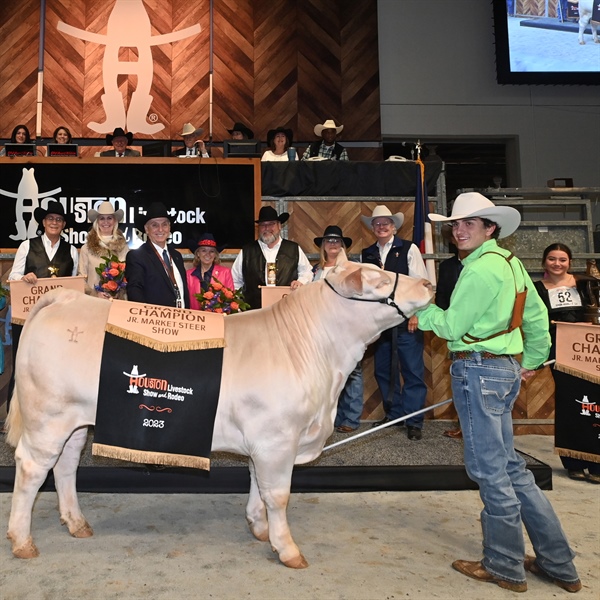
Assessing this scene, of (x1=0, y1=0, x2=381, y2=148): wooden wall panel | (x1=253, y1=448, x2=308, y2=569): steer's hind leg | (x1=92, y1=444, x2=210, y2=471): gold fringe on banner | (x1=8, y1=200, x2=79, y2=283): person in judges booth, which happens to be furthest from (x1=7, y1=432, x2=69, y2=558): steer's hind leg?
(x1=0, y1=0, x2=381, y2=148): wooden wall panel

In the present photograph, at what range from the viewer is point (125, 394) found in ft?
10.1

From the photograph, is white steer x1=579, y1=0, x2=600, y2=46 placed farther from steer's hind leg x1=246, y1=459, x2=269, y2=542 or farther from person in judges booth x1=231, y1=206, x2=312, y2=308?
steer's hind leg x1=246, y1=459, x2=269, y2=542

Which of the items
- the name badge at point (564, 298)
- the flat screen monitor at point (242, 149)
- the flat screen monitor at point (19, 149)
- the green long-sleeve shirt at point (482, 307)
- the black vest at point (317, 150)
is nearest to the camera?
the green long-sleeve shirt at point (482, 307)

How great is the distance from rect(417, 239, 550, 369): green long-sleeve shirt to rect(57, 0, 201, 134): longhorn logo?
9104 mm

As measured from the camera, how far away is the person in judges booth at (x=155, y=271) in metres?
4.55

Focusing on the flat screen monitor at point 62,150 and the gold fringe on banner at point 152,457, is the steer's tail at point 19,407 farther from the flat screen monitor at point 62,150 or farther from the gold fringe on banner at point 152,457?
the flat screen monitor at point 62,150

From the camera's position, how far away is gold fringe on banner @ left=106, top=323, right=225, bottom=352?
3131 mm

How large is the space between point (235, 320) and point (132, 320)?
55 cm

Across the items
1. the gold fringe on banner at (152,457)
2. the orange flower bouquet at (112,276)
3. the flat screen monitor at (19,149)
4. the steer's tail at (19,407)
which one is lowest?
the gold fringe on banner at (152,457)

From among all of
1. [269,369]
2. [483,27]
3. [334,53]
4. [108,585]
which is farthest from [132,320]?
[483,27]

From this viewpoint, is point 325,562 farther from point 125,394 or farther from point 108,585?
point 125,394

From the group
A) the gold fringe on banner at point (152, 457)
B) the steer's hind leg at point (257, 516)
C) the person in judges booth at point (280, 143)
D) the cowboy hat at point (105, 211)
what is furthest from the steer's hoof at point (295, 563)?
the person in judges booth at point (280, 143)

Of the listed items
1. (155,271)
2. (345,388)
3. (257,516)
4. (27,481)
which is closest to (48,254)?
(155,271)

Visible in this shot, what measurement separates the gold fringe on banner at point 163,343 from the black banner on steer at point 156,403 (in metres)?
0.02
